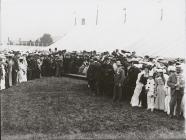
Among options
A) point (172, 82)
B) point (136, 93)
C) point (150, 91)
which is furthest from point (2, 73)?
point (172, 82)

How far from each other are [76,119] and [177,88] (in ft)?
11.0

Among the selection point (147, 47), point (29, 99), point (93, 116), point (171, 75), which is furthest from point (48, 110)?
point (147, 47)

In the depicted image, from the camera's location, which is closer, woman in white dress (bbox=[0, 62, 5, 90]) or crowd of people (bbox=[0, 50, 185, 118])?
crowd of people (bbox=[0, 50, 185, 118])

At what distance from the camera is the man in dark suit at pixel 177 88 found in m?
13.6

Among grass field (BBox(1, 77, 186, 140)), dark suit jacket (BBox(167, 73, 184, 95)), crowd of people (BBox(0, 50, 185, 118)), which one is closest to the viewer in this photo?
grass field (BBox(1, 77, 186, 140))

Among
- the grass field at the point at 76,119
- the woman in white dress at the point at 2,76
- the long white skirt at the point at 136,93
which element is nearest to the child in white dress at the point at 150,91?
the grass field at the point at 76,119

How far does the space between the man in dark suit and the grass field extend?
471mm

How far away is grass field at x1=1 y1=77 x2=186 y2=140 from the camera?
427 inches

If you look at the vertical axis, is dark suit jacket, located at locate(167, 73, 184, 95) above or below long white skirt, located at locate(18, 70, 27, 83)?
above

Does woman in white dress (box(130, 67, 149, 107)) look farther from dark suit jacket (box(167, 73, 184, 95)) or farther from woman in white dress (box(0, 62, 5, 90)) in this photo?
woman in white dress (box(0, 62, 5, 90))

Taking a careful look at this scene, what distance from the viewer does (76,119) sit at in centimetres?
1309

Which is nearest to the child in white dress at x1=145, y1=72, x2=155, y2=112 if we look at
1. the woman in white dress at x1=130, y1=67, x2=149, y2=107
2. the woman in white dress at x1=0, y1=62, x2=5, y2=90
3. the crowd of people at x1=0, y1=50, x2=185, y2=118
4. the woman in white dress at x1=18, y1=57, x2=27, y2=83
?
the crowd of people at x1=0, y1=50, x2=185, y2=118

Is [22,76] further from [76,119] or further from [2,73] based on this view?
[76,119]

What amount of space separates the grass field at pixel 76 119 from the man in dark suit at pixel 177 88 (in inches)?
18.5
